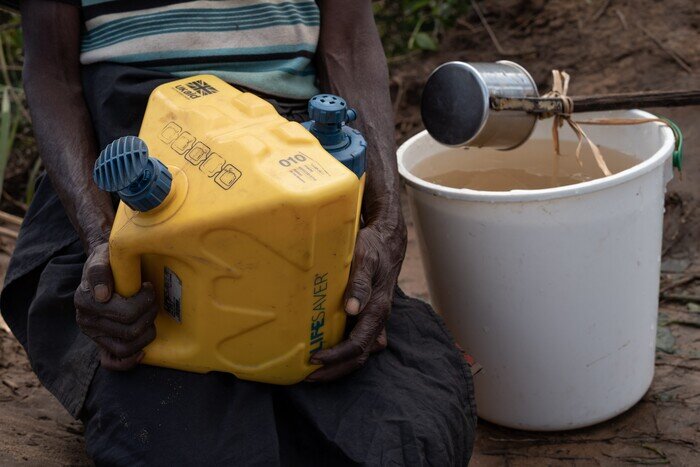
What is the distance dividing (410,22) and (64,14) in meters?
2.31

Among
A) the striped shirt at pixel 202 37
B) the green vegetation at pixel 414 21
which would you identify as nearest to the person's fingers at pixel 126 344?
the striped shirt at pixel 202 37

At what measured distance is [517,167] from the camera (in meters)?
1.88

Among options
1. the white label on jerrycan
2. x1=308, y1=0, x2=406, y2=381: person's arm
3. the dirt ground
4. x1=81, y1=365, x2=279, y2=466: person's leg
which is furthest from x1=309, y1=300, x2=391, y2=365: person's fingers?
the dirt ground

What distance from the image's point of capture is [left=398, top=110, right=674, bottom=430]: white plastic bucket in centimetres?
158

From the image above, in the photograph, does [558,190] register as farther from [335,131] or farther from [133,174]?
[133,174]

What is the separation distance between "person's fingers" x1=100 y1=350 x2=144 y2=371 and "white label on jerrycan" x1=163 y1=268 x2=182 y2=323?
0.11 m

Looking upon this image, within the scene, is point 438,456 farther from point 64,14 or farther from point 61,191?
point 64,14

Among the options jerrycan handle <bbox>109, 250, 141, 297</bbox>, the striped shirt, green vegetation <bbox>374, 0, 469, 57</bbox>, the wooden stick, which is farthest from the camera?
green vegetation <bbox>374, 0, 469, 57</bbox>

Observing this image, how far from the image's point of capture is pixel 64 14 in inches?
59.1

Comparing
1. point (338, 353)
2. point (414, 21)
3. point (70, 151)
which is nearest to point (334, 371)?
point (338, 353)

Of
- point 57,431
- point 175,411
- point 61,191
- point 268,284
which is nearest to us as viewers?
point 268,284

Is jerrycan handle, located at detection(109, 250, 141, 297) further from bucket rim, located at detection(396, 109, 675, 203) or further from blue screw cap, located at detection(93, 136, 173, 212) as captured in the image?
bucket rim, located at detection(396, 109, 675, 203)

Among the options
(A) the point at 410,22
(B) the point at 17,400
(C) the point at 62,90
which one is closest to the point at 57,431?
(B) the point at 17,400

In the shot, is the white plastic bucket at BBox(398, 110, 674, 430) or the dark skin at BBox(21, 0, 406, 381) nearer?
the dark skin at BBox(21, 0, 406, 381)
